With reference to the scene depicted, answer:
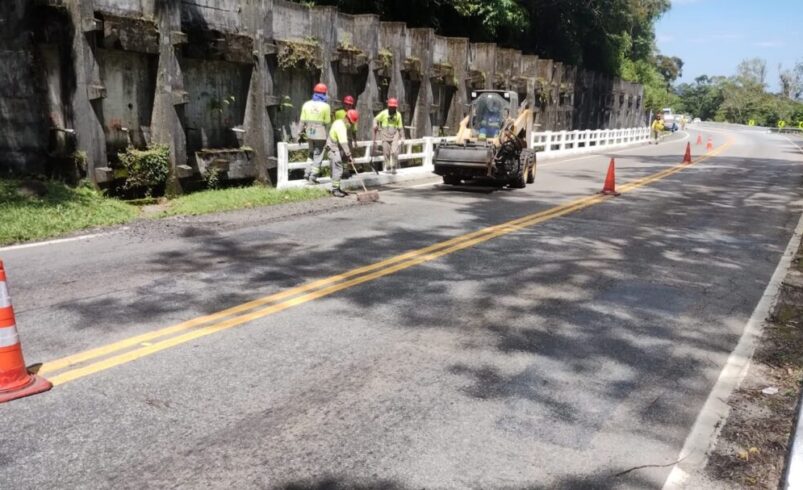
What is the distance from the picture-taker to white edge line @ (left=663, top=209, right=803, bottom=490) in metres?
3.95

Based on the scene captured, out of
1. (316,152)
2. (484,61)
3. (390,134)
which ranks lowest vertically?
(316,152)

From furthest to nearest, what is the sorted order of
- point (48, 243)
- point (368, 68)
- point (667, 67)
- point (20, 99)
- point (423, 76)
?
point (667, 67) < point (423, 76) < point (368, 68) < point (20, 99) < point (48, 243)

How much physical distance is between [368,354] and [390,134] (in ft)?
45.2

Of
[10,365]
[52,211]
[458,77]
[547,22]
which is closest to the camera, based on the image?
[10,365]

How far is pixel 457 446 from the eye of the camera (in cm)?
402

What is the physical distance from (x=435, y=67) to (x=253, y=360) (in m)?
21.2

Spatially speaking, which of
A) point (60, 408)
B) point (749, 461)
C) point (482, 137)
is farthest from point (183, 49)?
point (749, 461)

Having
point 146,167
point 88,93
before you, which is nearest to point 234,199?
point 146,167

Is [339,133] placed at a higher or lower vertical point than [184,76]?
lower

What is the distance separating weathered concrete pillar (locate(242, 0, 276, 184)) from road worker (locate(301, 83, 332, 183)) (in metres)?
1.27

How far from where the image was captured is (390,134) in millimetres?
18609

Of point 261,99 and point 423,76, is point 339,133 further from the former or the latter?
point 423,76

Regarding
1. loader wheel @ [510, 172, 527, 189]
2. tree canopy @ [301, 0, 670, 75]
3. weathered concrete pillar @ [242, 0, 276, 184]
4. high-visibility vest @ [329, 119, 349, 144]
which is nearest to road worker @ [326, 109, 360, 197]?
high-visibility vest @ [329, 119, 349, 144]

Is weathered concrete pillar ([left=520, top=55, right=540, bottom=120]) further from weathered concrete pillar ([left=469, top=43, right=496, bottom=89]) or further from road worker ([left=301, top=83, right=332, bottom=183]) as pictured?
road worker ([left=301, top=83, right=332, bottom=183])
